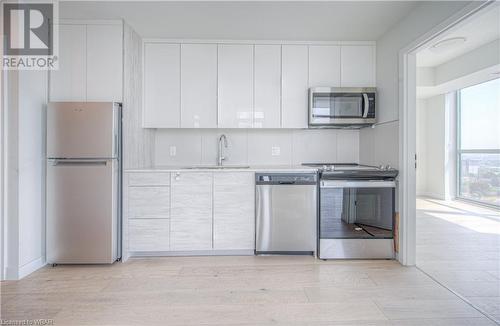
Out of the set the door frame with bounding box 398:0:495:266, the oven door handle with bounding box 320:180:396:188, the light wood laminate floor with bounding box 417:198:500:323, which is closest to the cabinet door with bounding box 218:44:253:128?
the oven door handle with bounding box 320:180:396:188

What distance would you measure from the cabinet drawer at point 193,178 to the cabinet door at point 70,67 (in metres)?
1.20

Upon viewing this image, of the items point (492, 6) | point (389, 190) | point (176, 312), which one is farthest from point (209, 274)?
point (492, 6)

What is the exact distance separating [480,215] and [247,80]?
4396 millimetres

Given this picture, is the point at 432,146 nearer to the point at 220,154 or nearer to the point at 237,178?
the point at 220,154

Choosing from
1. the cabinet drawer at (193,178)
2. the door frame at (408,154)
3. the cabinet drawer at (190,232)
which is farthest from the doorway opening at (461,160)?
the cabinet drawer at (193,178)

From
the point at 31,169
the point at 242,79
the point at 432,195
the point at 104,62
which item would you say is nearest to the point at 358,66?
the point at 242,79

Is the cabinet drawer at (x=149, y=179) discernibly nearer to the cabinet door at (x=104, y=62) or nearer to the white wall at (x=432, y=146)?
the cabinet door at (x=104, y=62)

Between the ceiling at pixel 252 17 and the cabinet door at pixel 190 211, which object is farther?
the cabinet door at pixel 190 211

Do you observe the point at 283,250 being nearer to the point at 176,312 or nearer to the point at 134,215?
the point at 176,312

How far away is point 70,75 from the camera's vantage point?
103 inches

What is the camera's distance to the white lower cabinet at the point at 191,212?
267cm

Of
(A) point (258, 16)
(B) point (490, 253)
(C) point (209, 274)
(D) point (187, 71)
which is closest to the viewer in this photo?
(C) point (209, 274)

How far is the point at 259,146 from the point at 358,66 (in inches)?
58.4

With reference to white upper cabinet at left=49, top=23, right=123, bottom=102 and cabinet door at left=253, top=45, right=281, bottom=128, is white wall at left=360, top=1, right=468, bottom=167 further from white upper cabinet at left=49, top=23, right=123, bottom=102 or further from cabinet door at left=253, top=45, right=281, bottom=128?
white upper cabinet at left=49, top=23, right=123, bottom=102
